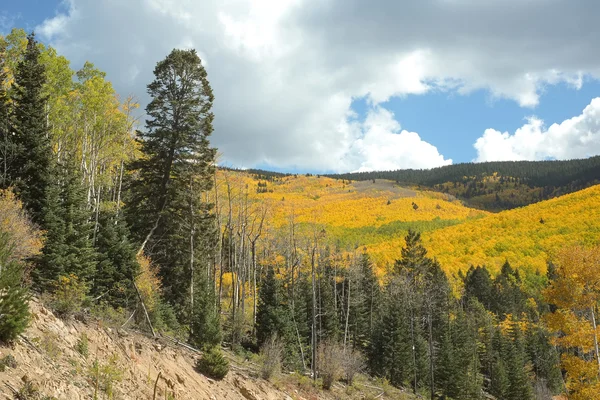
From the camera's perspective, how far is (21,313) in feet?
30.3

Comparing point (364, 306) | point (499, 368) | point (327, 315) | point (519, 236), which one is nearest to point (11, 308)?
point (327, 315)

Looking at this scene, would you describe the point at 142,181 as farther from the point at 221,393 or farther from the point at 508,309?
the point at 508,309

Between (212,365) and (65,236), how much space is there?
835 centimetres

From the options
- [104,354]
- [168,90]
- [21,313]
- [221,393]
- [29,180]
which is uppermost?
[168,90]

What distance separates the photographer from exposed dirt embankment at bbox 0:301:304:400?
9305 millimetres

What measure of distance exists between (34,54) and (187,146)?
347 inches

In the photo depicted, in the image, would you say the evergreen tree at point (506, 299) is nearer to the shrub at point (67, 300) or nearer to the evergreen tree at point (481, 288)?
the evergreen tree at point (481, 288)

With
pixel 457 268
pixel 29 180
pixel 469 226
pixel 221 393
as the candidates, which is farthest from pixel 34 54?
pixel 469 226

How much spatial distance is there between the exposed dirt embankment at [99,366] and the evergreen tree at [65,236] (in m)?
4.09

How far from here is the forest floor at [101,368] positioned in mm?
9086

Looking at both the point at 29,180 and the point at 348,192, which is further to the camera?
the point at 348,192

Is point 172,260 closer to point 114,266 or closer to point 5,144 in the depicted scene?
point 114,266

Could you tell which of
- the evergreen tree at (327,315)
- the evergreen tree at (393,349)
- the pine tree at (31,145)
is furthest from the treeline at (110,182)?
the evergreen tree at (393,349)

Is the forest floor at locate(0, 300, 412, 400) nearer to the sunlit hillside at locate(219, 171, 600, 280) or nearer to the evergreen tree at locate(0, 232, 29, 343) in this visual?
the evergreen tree at locate(0, 232, 29, 343)
